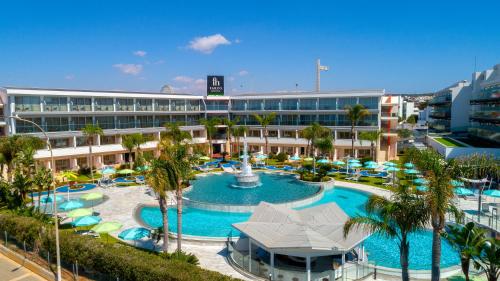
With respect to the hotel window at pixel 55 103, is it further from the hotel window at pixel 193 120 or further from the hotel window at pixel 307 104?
the hotel window at pixel 307 104

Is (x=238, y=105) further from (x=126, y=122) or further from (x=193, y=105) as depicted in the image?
(x=126, y=122)

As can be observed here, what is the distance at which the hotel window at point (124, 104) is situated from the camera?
5993cm

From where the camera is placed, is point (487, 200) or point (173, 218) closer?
point (173, 218)

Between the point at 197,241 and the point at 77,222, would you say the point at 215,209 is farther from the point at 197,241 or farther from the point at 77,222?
the point at 77,222

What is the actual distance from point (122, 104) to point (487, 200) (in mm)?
54525

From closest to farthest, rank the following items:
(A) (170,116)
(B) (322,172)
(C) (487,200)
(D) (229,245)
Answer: (D) (229,245), (C) (487,200), (B) (322,172), (A) (170,116)

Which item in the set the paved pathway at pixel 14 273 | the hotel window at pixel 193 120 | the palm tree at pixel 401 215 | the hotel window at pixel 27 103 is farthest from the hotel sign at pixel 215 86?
the palm tree at pixel 401 215

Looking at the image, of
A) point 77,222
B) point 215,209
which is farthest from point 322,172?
point 77,222

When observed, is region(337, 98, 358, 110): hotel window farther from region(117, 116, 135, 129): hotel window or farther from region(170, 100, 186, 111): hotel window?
region(117, 116, 135, 129): hotel window

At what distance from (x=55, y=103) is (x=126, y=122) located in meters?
12.1

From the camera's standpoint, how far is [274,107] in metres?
70.9

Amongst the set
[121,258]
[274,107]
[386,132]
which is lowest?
[121,258]

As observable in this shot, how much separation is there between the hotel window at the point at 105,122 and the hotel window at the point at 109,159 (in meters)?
5.22

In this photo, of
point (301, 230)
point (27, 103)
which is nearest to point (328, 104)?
point (301, 230)
